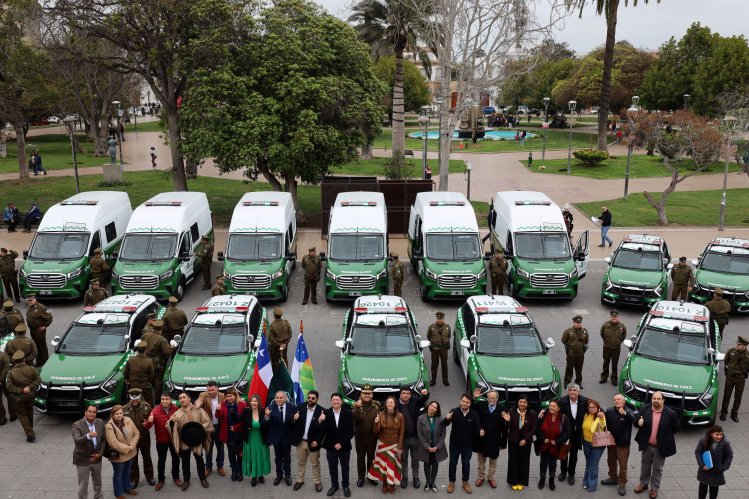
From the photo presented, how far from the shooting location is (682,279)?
19.1 metres

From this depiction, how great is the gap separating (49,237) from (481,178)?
95.9 ft

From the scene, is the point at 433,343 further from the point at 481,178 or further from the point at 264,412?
the point at 481,178

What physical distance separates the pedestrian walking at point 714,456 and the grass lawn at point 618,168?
1438 inches

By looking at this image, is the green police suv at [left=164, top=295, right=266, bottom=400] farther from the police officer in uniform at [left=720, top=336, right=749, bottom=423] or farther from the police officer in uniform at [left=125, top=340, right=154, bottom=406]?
the police officer in uniform at [left=720, top=336, right=749, bottom=423]

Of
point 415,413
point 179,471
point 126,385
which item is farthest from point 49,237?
point 415,413

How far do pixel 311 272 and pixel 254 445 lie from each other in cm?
975

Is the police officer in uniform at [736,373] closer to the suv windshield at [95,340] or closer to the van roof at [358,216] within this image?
the van roof at [358,216]

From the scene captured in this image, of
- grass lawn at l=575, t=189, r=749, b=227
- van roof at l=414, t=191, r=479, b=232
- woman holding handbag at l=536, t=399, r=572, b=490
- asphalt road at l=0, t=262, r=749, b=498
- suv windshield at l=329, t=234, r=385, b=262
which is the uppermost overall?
van roof at l=414, t=191, r=479, b=232

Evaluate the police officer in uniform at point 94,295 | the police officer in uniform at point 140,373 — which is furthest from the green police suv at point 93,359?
the police officer in uniform at point 94,295

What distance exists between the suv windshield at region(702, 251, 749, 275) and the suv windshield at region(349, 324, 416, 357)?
33.0 feet

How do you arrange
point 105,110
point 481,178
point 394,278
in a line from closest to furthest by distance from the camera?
1. point 394,278
2. point 481,178
3. point 105,110

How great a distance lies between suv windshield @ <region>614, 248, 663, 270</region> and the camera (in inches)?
771

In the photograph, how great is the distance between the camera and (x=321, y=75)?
28203 millimetres

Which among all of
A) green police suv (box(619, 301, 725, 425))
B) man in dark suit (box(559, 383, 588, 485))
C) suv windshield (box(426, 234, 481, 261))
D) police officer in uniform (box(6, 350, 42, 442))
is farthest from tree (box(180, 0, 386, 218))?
man in dark suit (box(559, 383, 588, 485))
